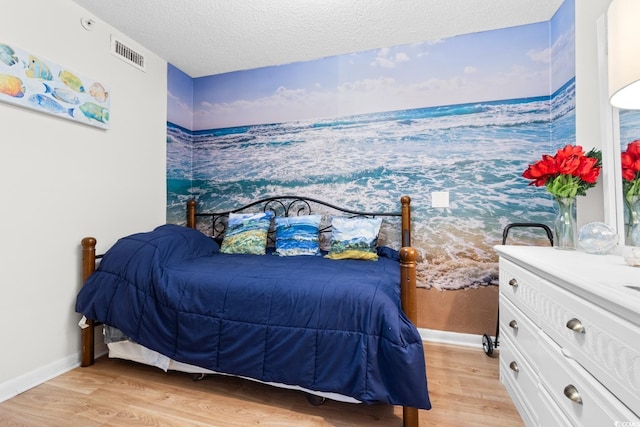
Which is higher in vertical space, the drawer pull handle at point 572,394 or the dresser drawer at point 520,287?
the dresser drawer at point 520,287

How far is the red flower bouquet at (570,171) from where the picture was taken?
4.46ft

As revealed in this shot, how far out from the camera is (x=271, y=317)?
139 centimetres

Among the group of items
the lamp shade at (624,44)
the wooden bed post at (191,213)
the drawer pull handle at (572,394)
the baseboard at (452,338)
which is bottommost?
the baseboard at (452,338)

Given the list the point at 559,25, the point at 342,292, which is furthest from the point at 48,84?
the point at 559,25

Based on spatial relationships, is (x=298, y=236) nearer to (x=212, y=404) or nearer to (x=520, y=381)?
(x=212, y=404)

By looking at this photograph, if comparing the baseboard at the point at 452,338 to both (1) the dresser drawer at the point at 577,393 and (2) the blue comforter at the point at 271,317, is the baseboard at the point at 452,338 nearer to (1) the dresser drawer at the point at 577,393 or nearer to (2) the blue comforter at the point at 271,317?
(2) the blue comforter at the point at 271,317

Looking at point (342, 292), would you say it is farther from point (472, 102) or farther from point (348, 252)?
point (472, 102)

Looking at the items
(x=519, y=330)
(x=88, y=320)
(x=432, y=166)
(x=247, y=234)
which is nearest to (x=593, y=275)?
(x=519, y=330)

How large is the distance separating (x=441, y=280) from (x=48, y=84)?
9.81ft

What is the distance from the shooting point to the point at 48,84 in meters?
1.67

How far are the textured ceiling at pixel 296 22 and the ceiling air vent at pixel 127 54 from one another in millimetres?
103

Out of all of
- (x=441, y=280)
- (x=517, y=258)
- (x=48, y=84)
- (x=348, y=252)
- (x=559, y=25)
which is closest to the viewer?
(x=517, y=258)

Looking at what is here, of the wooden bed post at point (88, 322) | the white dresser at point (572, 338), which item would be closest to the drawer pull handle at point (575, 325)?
the white dresser at point (572, 338)

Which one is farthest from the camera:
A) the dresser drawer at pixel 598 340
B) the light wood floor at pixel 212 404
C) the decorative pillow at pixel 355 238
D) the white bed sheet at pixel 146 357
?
the decorative pillow at pixel 355 238
